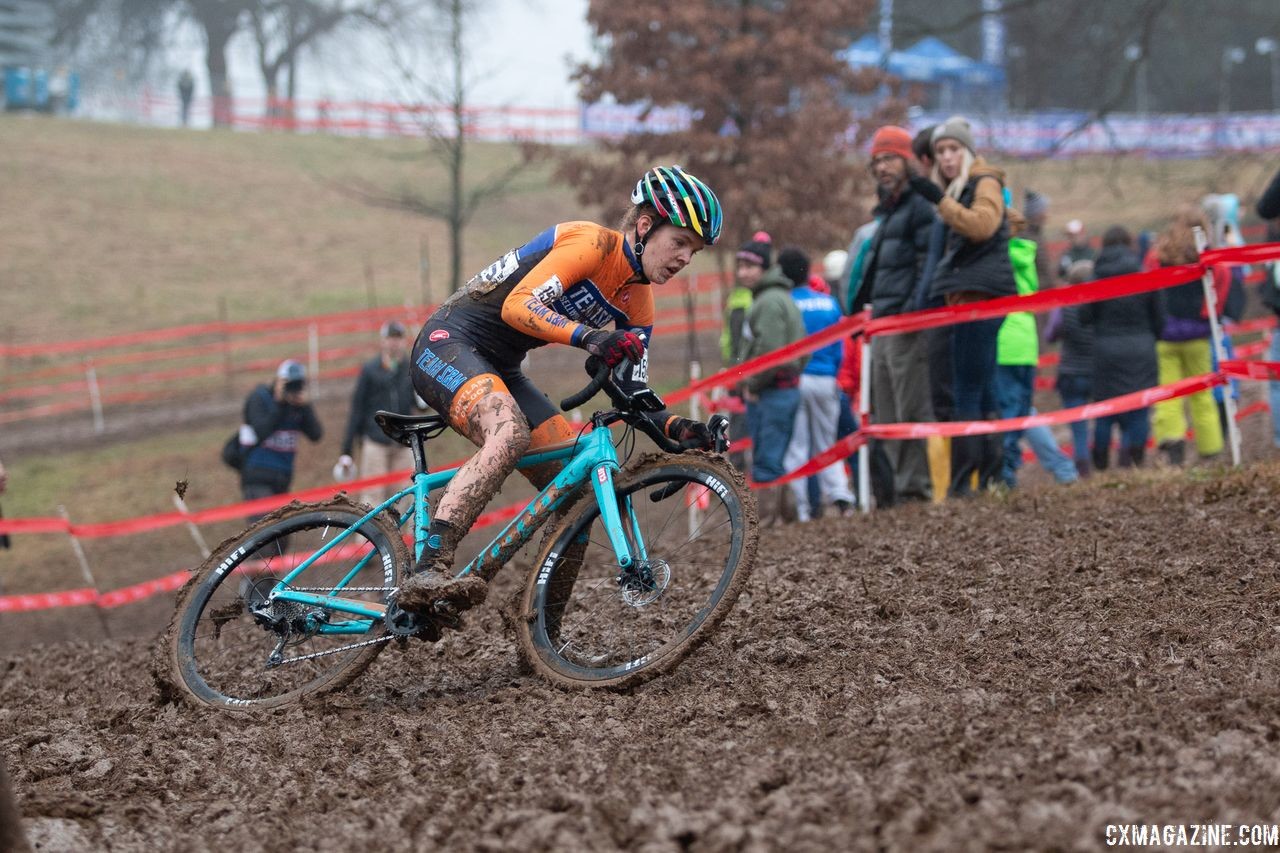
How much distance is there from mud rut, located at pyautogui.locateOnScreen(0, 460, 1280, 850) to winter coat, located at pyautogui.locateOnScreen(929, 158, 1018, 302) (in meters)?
1.91

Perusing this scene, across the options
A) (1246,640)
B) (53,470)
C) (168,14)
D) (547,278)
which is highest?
(168,14)

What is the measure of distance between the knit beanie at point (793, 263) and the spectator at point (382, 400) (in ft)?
13.4

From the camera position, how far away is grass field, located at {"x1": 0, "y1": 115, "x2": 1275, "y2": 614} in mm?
17750

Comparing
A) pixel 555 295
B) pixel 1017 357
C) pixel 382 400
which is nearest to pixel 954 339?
pixel 1017 357

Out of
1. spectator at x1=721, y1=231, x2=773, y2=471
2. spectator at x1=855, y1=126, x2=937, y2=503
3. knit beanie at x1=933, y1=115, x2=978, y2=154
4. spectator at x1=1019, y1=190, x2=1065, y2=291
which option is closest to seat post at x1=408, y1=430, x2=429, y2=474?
spectator at x1=721, y1=231, x2=773, y2=471

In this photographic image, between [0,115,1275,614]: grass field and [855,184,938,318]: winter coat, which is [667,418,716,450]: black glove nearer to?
[855,184,938,318]: winter coat

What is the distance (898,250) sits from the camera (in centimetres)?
891

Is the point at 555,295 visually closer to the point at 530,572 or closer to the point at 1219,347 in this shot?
the point at 530,572

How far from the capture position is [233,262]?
33812 mm

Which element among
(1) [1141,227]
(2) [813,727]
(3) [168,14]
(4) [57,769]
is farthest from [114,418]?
(3) [168,14]

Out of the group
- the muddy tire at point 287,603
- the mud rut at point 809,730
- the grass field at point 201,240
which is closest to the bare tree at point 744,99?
the grass field at point 201,240

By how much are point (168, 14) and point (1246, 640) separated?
59.7m

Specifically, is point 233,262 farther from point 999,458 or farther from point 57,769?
point 57,769

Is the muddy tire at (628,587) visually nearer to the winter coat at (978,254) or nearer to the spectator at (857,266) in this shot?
the winter coat at (978,254)
